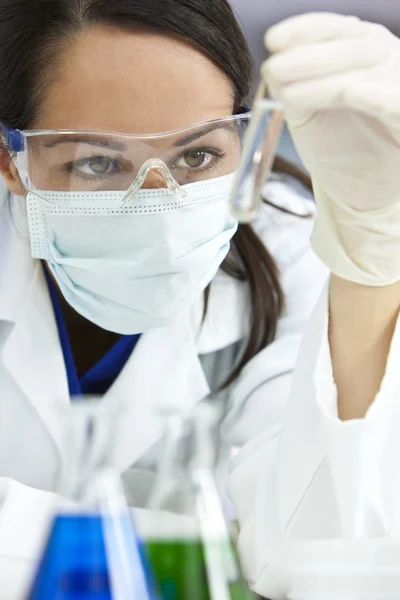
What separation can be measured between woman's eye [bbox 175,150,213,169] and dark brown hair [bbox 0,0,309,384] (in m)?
0.12

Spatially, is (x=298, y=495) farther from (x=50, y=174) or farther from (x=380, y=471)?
(x=50, y=174)

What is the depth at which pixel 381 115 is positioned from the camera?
0.73m

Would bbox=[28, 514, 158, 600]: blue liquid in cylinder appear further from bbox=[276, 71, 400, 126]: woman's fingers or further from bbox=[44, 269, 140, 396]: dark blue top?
bbox=[44, 269, 140, 396]: dark blue top

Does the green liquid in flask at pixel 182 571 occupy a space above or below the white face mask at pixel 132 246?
above

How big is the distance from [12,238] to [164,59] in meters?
0.52

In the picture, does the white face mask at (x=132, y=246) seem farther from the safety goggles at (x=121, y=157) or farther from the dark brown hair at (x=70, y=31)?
the dark brown hair at (x=70, y=31)

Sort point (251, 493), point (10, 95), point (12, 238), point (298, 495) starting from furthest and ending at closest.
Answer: point (12, 238)
point (10, 95)
point (251, 493)
point (298, 495)

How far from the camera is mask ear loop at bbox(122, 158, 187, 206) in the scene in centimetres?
121

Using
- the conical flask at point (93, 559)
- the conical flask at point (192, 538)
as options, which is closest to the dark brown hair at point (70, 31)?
the conical flask at point (192, 538)

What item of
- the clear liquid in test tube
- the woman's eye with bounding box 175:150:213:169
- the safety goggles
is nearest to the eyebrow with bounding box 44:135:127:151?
the safety goggles

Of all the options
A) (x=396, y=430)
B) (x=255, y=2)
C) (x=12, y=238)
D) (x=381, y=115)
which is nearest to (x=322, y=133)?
(x=381, y=115)

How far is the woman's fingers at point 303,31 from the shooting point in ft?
2.37

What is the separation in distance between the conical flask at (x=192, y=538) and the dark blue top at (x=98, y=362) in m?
0.55

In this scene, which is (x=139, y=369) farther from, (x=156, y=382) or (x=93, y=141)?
(x=93, y=141)
